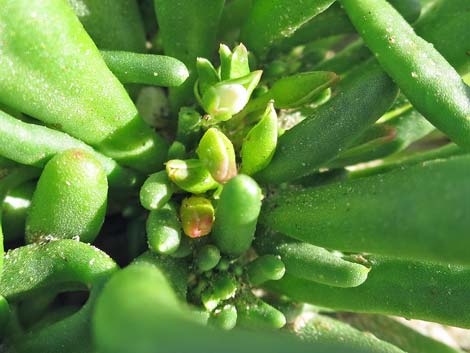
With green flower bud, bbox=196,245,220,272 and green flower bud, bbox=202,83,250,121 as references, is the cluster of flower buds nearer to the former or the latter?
green flower bud, bbox=202,83,250,121

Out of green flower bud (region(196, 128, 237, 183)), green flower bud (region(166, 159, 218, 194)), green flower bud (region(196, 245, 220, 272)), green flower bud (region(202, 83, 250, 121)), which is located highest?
green flower bud (region(202, 83, 250, 121))

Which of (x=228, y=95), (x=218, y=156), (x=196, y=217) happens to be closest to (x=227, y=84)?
(x=228, y=95)

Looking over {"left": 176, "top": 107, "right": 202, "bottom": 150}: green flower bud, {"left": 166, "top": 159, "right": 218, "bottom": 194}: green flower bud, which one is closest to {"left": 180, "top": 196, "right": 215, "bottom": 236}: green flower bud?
{"left": 166, "top": 159, "right": 218, "bottom": 194}: green flower bud

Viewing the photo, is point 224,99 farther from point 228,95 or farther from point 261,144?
point 261,144

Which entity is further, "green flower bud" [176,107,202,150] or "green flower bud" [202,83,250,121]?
"green flower bud" [176,107,202,150]

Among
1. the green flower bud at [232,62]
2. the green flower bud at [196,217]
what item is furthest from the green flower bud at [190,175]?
the green flower bud at [232,62]

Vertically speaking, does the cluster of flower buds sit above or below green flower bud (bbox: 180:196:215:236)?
above
